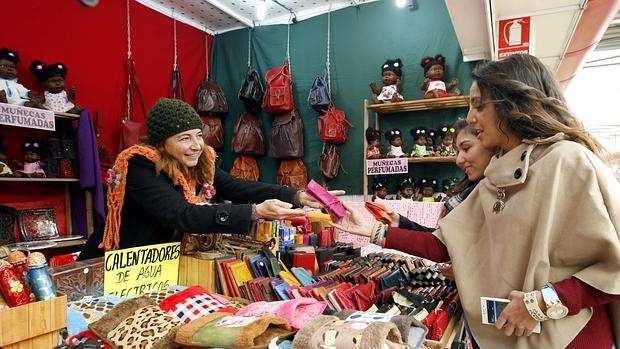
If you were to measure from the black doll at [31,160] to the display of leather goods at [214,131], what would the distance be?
176 centimetres

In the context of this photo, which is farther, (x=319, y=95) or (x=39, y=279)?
(x=319, y=95)

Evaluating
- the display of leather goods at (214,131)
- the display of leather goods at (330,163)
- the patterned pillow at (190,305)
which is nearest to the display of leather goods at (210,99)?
the display of leather goods at (214,131)

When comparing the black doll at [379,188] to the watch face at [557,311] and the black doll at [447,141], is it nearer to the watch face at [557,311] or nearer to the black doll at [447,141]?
the black doll at [447,141]

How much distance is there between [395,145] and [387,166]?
0.24 m

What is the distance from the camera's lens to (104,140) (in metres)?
4.12

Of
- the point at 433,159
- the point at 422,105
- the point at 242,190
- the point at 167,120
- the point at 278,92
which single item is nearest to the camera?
the point at 167,120

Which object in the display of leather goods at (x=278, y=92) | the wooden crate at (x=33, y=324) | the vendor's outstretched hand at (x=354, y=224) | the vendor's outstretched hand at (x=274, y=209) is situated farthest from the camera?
the display of leather goods at (x=278, y=92)

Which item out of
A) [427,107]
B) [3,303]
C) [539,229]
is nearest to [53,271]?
[3,303]

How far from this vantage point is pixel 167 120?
70.2 inches

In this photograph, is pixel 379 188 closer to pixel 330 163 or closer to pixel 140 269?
pixel 330 163

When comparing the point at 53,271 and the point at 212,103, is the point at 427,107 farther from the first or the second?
the point at 53,271

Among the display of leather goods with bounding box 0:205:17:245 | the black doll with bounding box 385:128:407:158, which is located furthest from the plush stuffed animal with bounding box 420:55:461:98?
the display of leather goods with bounding box 0:205:17:245

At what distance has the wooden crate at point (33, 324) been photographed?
2.74ft

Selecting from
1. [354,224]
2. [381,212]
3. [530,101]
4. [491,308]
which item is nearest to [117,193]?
[354,224]
